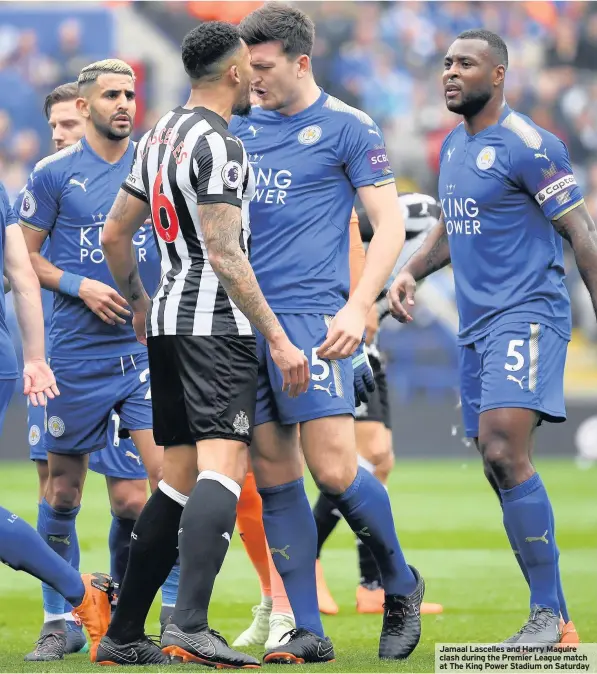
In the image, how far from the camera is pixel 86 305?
5.93m

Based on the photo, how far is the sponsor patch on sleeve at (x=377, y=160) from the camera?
200 inches

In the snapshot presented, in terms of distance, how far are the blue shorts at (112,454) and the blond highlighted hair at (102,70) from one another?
155cm

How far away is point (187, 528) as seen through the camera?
438cm

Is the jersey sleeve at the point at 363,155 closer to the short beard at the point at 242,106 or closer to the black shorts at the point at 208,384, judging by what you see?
the short beard at the point at 242,106

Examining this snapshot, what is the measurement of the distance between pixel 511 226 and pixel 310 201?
851 millimetres

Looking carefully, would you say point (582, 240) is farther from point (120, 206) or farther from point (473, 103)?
point (120, 206)

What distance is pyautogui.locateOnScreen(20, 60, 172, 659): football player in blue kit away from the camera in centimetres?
589

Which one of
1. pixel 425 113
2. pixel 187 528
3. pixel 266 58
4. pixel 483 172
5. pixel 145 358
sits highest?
pixel 425 113

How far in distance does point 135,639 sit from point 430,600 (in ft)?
9.02

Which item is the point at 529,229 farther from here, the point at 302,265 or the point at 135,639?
the point at 135,639

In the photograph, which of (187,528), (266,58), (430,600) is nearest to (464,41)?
(266,58)

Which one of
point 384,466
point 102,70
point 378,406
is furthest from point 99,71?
point 384,466

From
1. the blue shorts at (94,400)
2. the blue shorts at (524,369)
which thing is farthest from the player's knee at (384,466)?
the blue shorts at (524,369)

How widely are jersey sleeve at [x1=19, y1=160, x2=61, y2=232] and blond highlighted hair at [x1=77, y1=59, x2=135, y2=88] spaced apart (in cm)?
44
